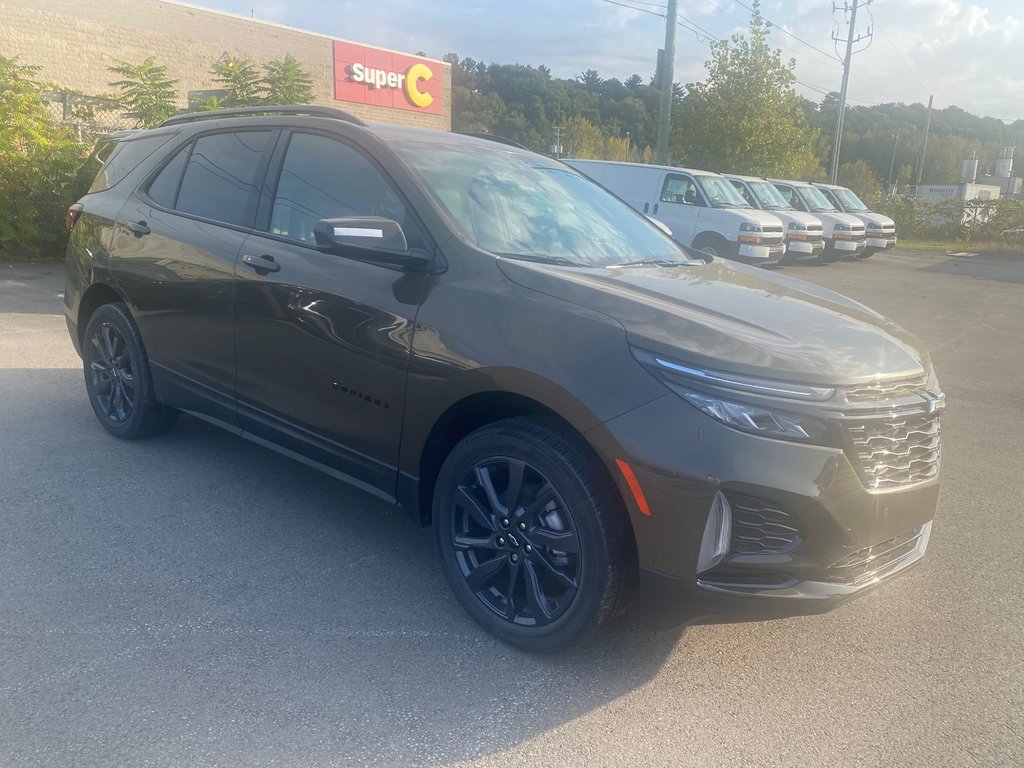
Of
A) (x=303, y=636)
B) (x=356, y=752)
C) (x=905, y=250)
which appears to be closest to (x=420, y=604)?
(x=303, y=636)

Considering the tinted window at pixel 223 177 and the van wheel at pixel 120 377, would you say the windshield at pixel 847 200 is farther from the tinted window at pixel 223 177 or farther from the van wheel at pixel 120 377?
the van wheel at pixel 120 377

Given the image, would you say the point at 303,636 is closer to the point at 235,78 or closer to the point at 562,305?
the point at 562,305

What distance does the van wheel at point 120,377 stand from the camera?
479 cm

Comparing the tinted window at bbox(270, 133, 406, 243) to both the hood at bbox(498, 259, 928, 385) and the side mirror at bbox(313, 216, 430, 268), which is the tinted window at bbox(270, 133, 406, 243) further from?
the hood at bbox(498, 259, 928, 385)

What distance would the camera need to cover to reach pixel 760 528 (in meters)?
2.61

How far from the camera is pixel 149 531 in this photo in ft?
12.8

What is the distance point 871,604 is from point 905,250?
2996 centimetres

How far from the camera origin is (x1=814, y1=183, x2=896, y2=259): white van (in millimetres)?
24047

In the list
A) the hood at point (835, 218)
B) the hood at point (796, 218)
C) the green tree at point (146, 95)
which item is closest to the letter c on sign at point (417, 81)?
the hood at point (835, 218)

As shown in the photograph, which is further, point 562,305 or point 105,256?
point 105,256

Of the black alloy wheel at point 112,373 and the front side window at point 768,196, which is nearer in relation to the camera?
the black alloy wheel at point 112,373

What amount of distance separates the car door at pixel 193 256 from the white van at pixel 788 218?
15475mm

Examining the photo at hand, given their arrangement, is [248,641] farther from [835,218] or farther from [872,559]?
[835,218]

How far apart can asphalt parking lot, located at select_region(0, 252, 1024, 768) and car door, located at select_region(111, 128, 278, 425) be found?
2.03 ft
